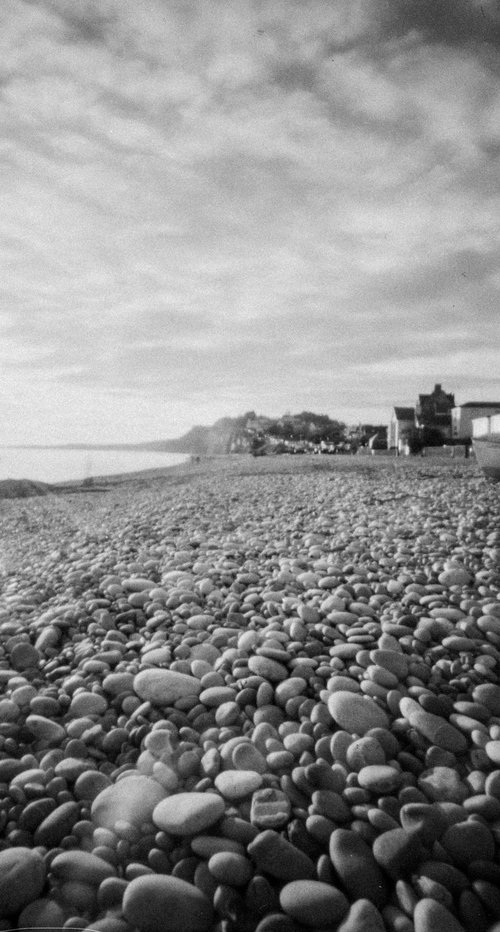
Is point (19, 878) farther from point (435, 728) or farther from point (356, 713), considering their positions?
point (435, 728)

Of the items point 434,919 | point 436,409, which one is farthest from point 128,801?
point 436,409

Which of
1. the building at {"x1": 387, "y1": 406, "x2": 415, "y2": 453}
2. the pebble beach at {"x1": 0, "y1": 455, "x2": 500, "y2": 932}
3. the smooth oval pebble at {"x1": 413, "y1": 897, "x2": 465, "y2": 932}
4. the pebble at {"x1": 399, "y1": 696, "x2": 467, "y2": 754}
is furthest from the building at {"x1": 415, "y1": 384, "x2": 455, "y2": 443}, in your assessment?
the smooth oval pebble at {"x1": 413, "y1": 897, "x2": 465, "y2": 932}

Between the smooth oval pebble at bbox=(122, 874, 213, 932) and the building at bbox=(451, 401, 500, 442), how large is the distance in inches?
2154

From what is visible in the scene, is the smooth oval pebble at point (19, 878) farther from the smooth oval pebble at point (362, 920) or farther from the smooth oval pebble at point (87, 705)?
the smooth oval pebble at point (362, 920)

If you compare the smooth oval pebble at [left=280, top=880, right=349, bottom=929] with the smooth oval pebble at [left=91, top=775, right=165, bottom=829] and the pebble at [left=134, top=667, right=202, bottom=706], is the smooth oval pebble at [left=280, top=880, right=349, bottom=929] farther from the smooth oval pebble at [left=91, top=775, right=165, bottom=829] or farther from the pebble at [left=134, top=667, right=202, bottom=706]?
the pebble at [left=134, top=667, right=202, bottom=706]

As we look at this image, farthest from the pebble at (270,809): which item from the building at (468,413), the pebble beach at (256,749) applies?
the building at (468,413)

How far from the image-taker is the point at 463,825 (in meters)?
1.92

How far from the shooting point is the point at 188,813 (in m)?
2.00

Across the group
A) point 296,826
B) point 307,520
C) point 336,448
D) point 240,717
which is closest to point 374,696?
point 240,717

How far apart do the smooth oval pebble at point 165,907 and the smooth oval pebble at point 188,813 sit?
222 mm

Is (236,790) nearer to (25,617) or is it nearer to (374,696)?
(374,696)

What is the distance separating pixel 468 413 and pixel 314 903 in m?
56.3

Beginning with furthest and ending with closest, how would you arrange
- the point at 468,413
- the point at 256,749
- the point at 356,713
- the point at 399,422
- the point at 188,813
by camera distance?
1. the point at 399,422
2. the point at 468,413
3. the point at 356,713
4. the point at 256,749
5. the point at 188,813

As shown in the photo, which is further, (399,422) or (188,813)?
(399,422)
